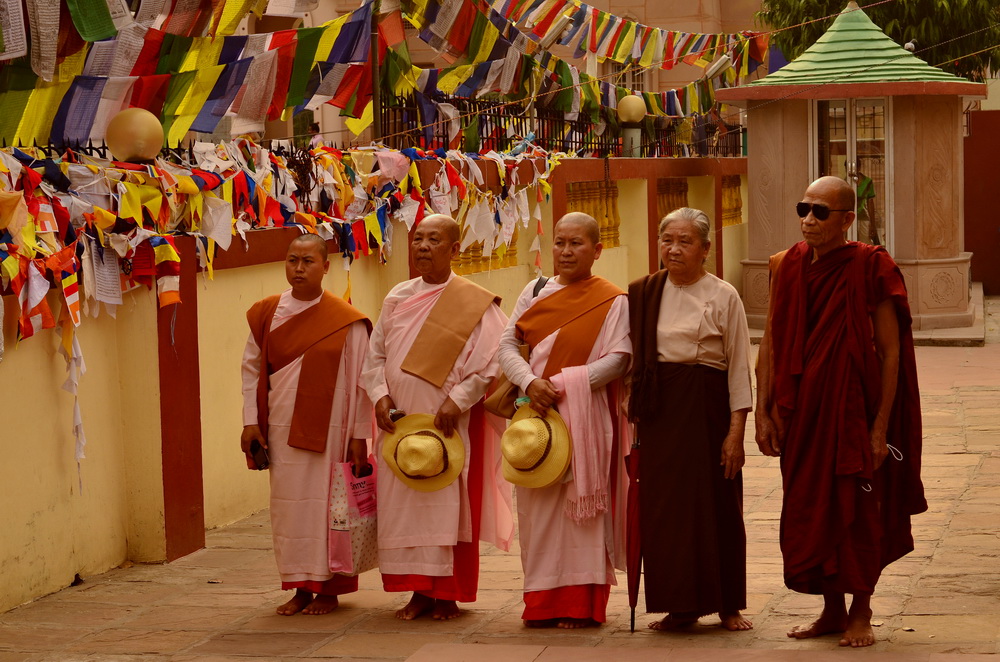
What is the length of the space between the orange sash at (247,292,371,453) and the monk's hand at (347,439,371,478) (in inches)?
4.5

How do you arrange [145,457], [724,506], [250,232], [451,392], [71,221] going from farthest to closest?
[250,232], [145,457], [71,221], [451,392], [724,506]

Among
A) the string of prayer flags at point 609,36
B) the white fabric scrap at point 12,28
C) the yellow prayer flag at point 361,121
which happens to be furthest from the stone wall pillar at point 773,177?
the white fabric scrap at point 12,28

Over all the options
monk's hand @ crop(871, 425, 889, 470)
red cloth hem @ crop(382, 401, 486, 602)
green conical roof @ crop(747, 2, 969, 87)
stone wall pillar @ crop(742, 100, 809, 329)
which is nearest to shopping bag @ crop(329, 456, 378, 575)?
red cloth hem @ crop(382, 401, 486, 602)

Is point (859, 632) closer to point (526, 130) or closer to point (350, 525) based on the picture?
point (350, 525)

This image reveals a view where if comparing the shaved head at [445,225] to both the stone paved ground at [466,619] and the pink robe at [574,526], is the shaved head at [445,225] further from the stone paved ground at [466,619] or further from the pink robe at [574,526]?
the stone paved ground at [466,619]

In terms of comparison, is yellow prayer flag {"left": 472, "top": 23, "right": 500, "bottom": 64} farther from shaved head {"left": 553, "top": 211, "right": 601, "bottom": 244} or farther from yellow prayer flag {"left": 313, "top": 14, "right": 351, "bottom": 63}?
shaved head {"left": 553, "top": 211, "right": 601, "bottom": 244}

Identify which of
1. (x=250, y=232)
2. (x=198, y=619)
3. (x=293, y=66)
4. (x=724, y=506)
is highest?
(x=293, y=66)

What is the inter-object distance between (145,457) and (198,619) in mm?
1107

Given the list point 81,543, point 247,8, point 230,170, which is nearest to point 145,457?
point 81,543

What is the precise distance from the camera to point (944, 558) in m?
6.00

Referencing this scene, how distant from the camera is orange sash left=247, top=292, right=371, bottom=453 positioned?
210 inches

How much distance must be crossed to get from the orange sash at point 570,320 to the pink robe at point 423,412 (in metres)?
0.24

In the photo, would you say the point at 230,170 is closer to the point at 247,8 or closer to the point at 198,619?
the point at 247,8

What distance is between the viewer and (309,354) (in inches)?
212
